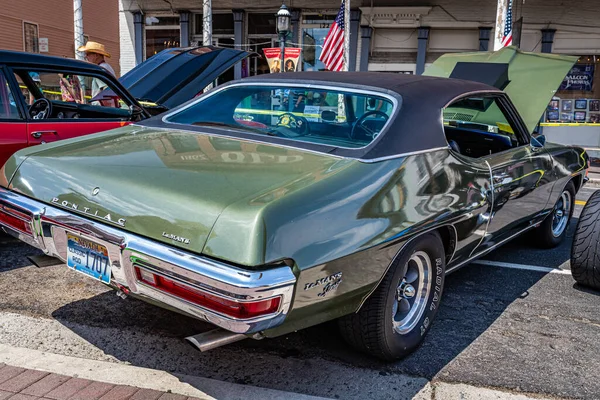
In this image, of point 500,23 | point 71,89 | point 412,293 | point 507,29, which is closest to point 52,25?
point 500,23

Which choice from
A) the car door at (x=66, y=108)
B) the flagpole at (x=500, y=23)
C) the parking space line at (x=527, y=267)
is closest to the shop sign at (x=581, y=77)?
the flagpole at (x=500, y=23)

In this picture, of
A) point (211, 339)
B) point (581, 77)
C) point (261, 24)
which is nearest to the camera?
point (211, 339)

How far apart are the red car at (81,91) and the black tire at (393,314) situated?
3136 millimetres

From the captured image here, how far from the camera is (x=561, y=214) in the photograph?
17.8 feet

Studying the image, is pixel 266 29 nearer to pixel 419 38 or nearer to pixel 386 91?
pixel 419 38

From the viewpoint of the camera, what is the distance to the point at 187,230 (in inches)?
86.4

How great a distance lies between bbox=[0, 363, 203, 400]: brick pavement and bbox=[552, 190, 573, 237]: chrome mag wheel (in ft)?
Answer: 13.6

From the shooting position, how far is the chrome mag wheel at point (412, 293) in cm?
296

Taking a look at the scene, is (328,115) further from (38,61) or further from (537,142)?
(38,61)

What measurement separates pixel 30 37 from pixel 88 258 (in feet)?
71.5

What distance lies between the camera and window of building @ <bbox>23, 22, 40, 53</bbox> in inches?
819

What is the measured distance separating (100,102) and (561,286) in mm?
4734

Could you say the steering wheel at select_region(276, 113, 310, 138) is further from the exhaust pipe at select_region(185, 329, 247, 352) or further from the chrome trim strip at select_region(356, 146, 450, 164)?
the exhaust pipe at select_region(185, 329, 247, 352)

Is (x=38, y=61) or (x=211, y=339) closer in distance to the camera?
(x=211, y=339)
